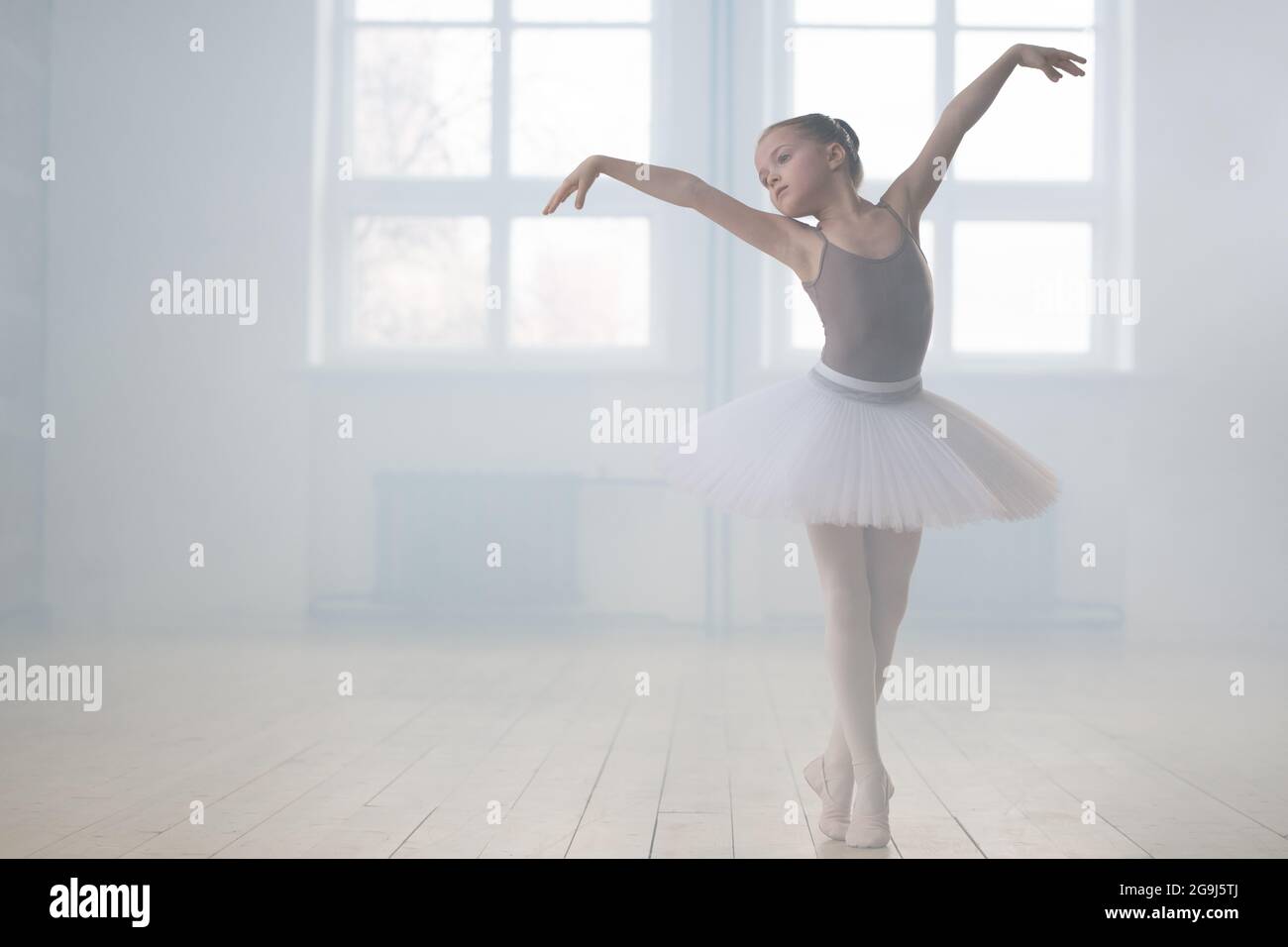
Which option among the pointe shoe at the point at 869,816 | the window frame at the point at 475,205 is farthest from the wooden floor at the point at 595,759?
the window frame at the point at 475,205

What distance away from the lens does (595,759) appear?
87.2 inches

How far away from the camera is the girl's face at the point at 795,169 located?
165 centimetres

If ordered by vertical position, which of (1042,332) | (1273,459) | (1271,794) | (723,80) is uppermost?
(723,80)

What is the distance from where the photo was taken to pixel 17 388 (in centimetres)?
460

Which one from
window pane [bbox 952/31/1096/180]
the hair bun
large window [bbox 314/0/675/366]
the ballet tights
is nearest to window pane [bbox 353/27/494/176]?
large window [bbox 314/0/675/366]

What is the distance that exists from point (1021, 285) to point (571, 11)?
2.02 meters

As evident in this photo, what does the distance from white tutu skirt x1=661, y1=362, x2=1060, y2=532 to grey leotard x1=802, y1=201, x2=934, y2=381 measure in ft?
0.09

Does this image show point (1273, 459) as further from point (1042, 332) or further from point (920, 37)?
point (920, 37)

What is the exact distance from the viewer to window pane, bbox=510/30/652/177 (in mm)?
4777

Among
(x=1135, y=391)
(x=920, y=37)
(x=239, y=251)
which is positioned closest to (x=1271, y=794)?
(x=1135, y=391)

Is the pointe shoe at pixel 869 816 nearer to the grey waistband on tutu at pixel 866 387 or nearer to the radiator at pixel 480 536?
the grey waistband on tutu at pixel 866 387

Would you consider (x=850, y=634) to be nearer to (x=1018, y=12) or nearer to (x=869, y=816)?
(x=869, y=816)

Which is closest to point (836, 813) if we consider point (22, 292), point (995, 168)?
point (995, 168)
